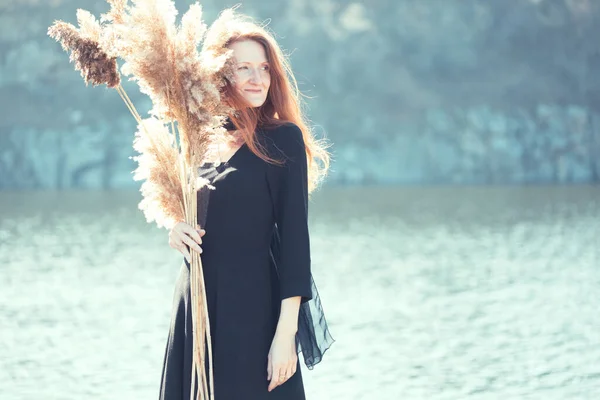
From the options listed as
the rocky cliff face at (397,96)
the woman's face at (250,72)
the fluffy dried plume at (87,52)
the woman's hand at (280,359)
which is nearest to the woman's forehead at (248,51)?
the woman's face at (250,72)

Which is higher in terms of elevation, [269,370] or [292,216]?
[292,216]

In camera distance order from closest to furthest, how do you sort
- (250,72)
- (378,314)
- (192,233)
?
1. (192,233)
2. (250,72)
3. (378,314)

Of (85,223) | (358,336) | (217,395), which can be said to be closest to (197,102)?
(217,395)

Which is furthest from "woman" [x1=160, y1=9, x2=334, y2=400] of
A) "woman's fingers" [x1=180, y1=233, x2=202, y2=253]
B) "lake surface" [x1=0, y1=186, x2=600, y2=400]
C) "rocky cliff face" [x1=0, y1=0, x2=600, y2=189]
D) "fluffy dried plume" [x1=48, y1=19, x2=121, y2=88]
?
"rocky cliff face" [x1=0, y1=0, x2=600, y2=189]

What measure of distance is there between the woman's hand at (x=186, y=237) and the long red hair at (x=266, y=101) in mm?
344

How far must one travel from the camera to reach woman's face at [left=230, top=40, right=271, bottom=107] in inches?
132

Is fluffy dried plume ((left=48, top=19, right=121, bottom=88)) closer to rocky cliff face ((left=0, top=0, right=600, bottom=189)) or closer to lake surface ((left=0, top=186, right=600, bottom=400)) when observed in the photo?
lake surface ((left=0, top=186, right=600, bottom=400))

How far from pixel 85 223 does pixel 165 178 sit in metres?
33.1

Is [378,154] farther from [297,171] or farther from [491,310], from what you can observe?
[297,171]

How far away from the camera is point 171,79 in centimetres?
304

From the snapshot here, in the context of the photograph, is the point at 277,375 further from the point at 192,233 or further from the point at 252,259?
the point at 192,233

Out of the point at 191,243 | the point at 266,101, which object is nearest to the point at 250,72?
the point at 266,101

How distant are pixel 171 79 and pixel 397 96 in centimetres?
8619

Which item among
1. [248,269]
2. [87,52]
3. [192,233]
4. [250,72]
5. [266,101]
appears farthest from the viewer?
[266,101]
